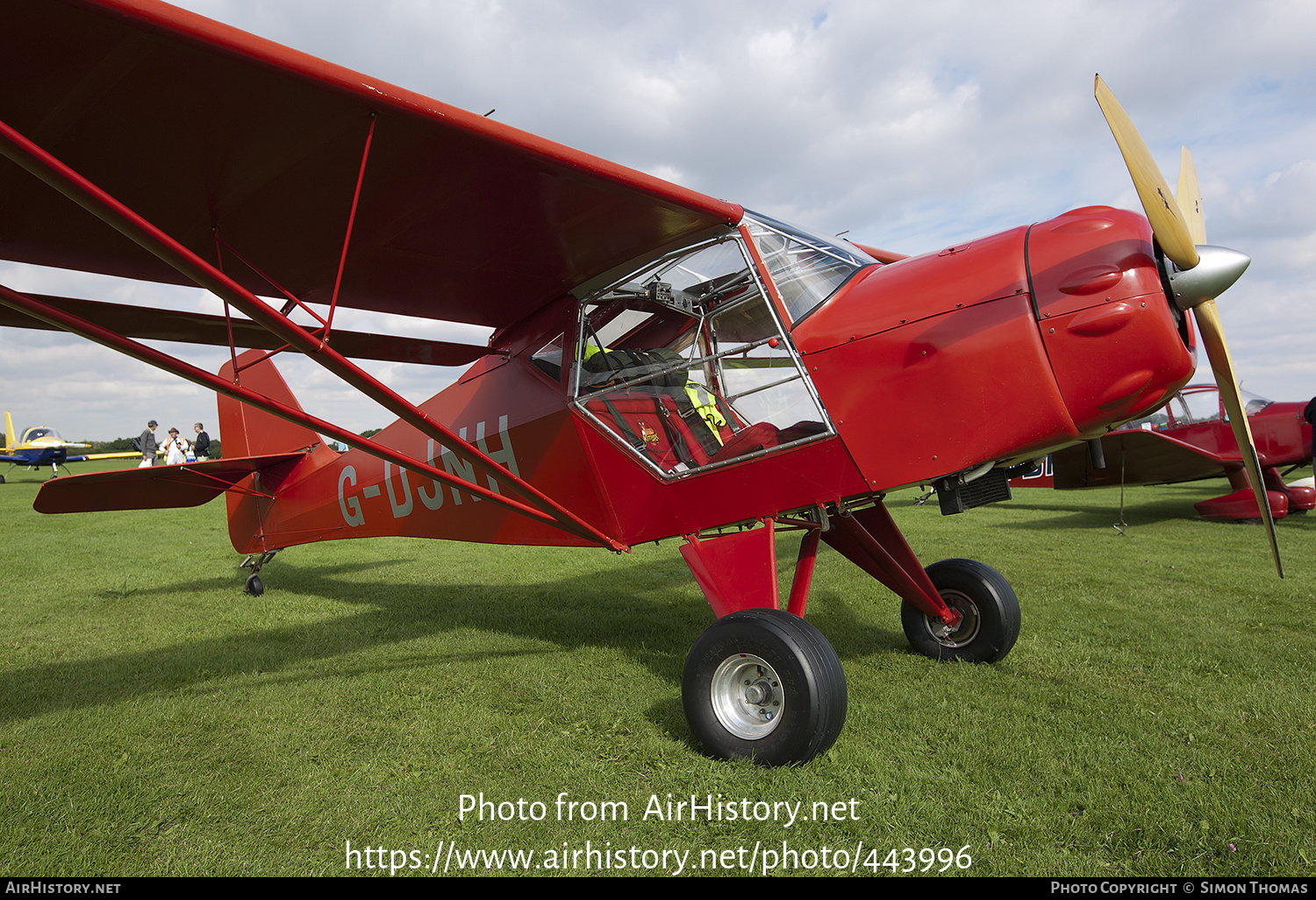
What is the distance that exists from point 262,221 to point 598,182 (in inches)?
71.8

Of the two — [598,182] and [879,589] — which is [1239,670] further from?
[598,182]

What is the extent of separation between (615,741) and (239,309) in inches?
99.8

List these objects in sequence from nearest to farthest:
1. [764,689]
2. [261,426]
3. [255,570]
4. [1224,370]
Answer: [764,689] < [1224,370] < [255,570] < [261,426]

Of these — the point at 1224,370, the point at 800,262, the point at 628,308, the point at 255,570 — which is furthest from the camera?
the point at 255,570

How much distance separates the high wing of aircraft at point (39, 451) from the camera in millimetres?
32562

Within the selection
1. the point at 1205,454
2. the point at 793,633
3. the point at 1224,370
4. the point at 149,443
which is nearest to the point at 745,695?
the point at 793,633

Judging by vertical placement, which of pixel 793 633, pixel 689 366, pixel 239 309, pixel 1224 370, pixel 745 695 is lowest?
pixel 745 695

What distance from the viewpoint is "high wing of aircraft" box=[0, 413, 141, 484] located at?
3256 cm

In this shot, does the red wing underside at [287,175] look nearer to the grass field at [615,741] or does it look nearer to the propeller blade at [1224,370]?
the propeller blade at [1224,370]

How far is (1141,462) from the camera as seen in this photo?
436 inches

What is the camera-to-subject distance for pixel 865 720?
11.2ft

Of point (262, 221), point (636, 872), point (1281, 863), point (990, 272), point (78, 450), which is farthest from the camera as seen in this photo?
point (78, 450)

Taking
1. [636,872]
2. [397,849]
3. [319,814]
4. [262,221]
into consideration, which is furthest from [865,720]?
[262,221]

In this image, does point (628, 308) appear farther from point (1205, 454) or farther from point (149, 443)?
point (149, 443)
